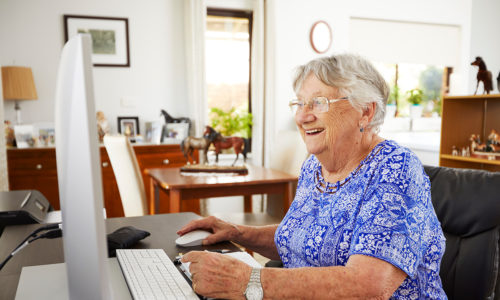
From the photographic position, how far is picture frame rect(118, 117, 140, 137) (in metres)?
4.27

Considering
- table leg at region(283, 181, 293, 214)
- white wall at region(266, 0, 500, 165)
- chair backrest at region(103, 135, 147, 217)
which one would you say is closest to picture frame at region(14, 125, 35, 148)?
chair backrest at region(103, 135, 147, 217)

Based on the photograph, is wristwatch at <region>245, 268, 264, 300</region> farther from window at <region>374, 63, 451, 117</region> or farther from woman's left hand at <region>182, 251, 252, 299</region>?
window at <region>374, 63, 451, 117</region>

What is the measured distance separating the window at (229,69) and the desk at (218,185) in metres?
1.61

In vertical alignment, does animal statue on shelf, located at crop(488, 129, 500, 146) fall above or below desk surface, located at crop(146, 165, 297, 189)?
above

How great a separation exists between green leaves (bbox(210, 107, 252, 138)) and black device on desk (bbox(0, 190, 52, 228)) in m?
2.88

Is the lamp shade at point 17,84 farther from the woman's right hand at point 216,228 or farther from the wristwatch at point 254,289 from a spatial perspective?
the wristwatch at point 254,289

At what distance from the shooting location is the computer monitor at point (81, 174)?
42cm

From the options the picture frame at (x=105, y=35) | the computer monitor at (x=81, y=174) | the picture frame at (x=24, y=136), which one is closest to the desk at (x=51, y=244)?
the computer monitor at (x=81, y=174)

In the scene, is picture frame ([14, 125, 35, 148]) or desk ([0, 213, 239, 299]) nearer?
desk ([0, 213, 239, 299])

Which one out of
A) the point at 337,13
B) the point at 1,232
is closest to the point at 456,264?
the point at 1,232

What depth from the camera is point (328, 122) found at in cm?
113

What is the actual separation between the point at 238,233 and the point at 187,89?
3391 mm

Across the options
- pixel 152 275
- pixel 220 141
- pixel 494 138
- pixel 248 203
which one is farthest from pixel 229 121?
pixel 152 275

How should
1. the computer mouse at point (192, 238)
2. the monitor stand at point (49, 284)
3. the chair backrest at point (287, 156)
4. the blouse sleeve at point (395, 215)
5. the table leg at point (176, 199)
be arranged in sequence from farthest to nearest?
the chair backrest at point (287, 156) → the table leg at point (176, 199) → the computer mouse at point (192, 238) → the blouse sleeve at point (395, 215) → the monitor stand at point (49, 284)
